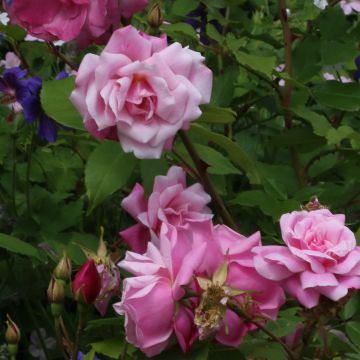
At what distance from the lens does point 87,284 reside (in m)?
0.82

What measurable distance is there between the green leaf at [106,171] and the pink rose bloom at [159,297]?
0.18m

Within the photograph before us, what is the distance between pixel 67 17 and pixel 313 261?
33cm

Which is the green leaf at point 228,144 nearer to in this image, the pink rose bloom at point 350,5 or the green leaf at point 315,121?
the green leaf at point 315,121

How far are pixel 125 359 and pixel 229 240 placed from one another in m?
0.18

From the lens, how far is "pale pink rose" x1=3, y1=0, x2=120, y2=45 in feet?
2.77

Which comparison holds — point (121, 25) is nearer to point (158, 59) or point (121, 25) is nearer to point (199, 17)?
point (158, 59)

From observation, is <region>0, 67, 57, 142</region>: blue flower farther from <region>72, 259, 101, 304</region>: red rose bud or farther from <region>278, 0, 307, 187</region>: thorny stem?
<region>72, 259, 101, 304</region>: red rose bud

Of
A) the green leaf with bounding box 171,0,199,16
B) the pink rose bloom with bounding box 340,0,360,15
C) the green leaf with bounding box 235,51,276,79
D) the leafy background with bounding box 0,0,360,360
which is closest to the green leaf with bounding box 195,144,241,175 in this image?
the leafy background with bounding box 0,0,360,360

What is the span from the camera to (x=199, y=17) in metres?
1.60

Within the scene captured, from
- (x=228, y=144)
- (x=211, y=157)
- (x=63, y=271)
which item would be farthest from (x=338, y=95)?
(x=63, y=271)

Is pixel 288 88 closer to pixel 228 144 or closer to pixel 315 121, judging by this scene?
pixel 315 121

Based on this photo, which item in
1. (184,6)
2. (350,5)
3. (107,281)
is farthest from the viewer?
(350,5)

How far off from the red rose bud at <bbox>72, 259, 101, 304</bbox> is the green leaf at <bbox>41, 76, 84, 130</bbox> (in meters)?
0.17

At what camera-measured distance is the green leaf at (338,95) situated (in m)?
1.21
